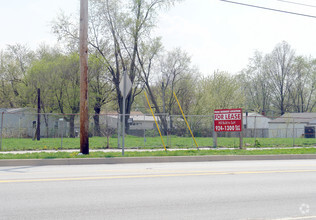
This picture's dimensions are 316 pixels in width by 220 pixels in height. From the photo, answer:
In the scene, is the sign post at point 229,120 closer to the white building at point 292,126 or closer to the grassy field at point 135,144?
the grassy field at point 135,144

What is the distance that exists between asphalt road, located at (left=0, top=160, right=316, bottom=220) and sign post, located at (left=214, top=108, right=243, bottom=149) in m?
9.02

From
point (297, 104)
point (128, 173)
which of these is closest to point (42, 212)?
point (128, 173)

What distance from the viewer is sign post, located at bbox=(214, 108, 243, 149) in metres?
19.8

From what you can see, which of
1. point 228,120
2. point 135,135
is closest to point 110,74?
point 135,135

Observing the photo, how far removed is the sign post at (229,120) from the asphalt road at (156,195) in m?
9.02

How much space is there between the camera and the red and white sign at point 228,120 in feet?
65.1

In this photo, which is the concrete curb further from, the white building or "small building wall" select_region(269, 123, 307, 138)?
the white building

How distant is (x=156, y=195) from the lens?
7.51 m

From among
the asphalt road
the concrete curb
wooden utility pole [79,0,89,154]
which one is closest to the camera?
the asphalt road

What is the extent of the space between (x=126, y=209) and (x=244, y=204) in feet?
7.54

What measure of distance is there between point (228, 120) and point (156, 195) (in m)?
13.5

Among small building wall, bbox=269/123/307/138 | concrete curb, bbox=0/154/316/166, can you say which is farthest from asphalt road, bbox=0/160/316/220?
small building wall, bbox=269/123/307/138

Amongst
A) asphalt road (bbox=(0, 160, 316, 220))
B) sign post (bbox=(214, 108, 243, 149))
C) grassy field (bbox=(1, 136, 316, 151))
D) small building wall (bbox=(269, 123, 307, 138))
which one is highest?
sign post (bbox=(214, 108, 243, 149))

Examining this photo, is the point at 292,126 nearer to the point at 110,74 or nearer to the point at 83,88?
the point at 110,74
